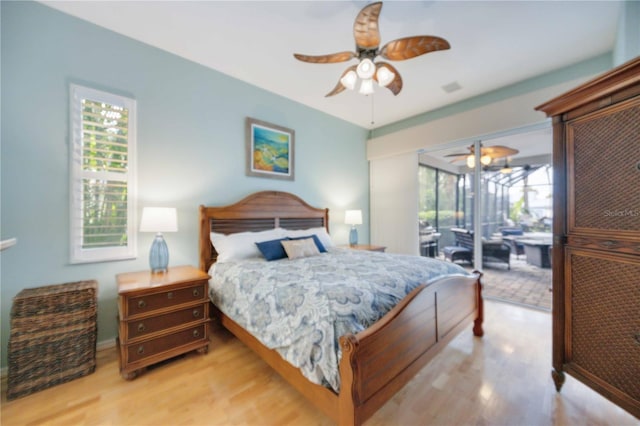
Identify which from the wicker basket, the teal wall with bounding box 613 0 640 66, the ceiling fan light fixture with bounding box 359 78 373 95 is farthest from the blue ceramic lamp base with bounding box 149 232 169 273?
the teal wall with bounding box 613 0 640 66

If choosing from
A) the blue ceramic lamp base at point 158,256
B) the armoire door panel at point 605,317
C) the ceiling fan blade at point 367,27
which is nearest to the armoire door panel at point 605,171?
the armoire door panel at point 605,317

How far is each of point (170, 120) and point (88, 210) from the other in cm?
117

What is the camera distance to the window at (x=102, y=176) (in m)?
2.15

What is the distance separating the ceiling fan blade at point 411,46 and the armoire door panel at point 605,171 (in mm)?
1043

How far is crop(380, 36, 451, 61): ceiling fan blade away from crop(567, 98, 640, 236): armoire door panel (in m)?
1.04

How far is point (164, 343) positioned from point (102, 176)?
1.60 meters

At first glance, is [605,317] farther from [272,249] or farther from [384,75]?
[272,249]

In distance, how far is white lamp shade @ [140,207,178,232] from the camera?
86.6 inches

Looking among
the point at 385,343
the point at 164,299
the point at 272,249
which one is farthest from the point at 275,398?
the point at 272,249

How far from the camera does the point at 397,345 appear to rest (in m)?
1.46

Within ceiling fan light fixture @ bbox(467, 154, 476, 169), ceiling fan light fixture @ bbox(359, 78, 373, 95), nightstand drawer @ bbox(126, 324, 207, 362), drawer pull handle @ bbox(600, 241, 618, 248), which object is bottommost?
nightstand drawer @ bbox(126, 324, 207, 362)

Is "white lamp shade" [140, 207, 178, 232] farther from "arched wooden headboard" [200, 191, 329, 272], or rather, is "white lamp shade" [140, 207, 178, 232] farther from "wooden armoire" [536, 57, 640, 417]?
"wooden armoire" [536, 57, 640, 417]

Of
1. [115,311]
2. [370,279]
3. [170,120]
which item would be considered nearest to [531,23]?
[370,279]

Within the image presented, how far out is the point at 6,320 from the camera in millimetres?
1904
